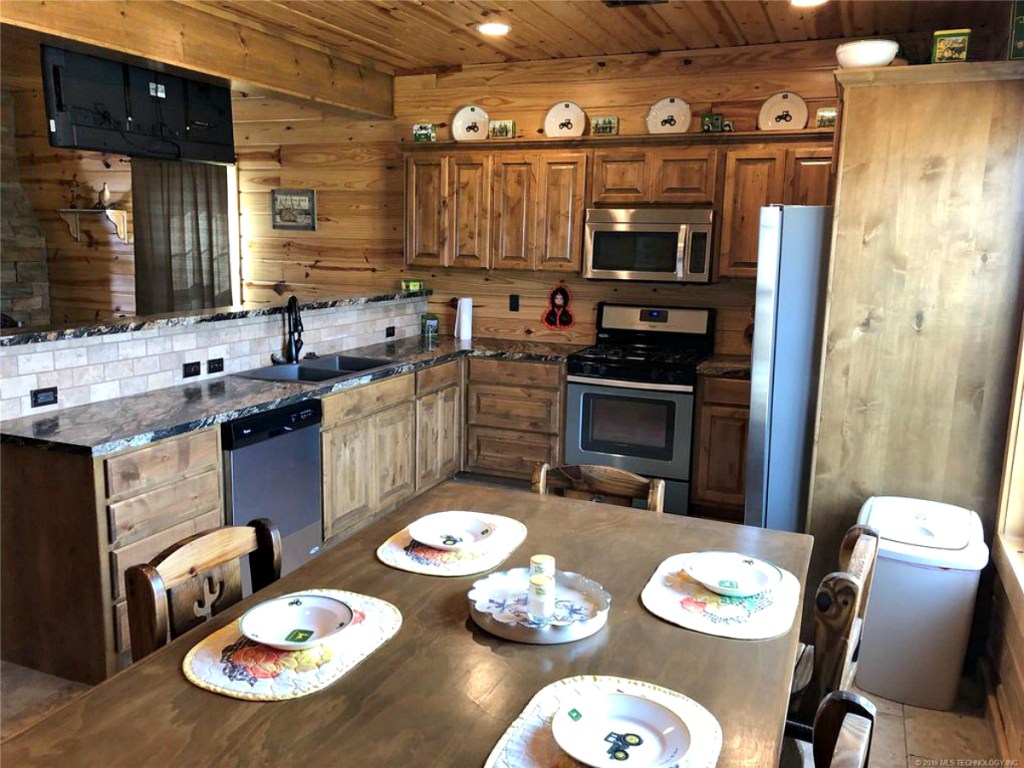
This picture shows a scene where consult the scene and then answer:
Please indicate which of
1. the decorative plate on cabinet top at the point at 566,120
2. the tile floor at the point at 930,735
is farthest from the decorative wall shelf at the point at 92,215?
the tile floor at the point at 930,735

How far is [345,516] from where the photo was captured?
3832 millimetres

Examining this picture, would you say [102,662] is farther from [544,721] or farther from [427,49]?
[427,49]

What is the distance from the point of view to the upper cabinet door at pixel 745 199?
423 cm

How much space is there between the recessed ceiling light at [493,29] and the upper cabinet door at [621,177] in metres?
0.85

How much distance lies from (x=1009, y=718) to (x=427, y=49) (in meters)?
4.27

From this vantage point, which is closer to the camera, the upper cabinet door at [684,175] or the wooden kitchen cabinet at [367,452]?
the wooden kitchen cabinet at [367,452]

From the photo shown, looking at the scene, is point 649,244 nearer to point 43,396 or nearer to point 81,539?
point 43,396

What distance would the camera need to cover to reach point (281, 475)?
3324mm

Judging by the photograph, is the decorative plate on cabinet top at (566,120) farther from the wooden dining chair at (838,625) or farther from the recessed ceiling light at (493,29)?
the wooden dining chair at (838,625)

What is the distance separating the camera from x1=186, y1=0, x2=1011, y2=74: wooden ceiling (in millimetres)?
3736

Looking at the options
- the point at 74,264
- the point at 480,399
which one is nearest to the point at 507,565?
the point at 480,399

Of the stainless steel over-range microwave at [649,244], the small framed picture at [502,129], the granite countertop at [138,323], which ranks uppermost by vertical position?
the small framed picture at [502,129]

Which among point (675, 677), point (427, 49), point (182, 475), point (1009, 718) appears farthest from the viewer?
point (427, 49)

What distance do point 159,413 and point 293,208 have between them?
307cm
